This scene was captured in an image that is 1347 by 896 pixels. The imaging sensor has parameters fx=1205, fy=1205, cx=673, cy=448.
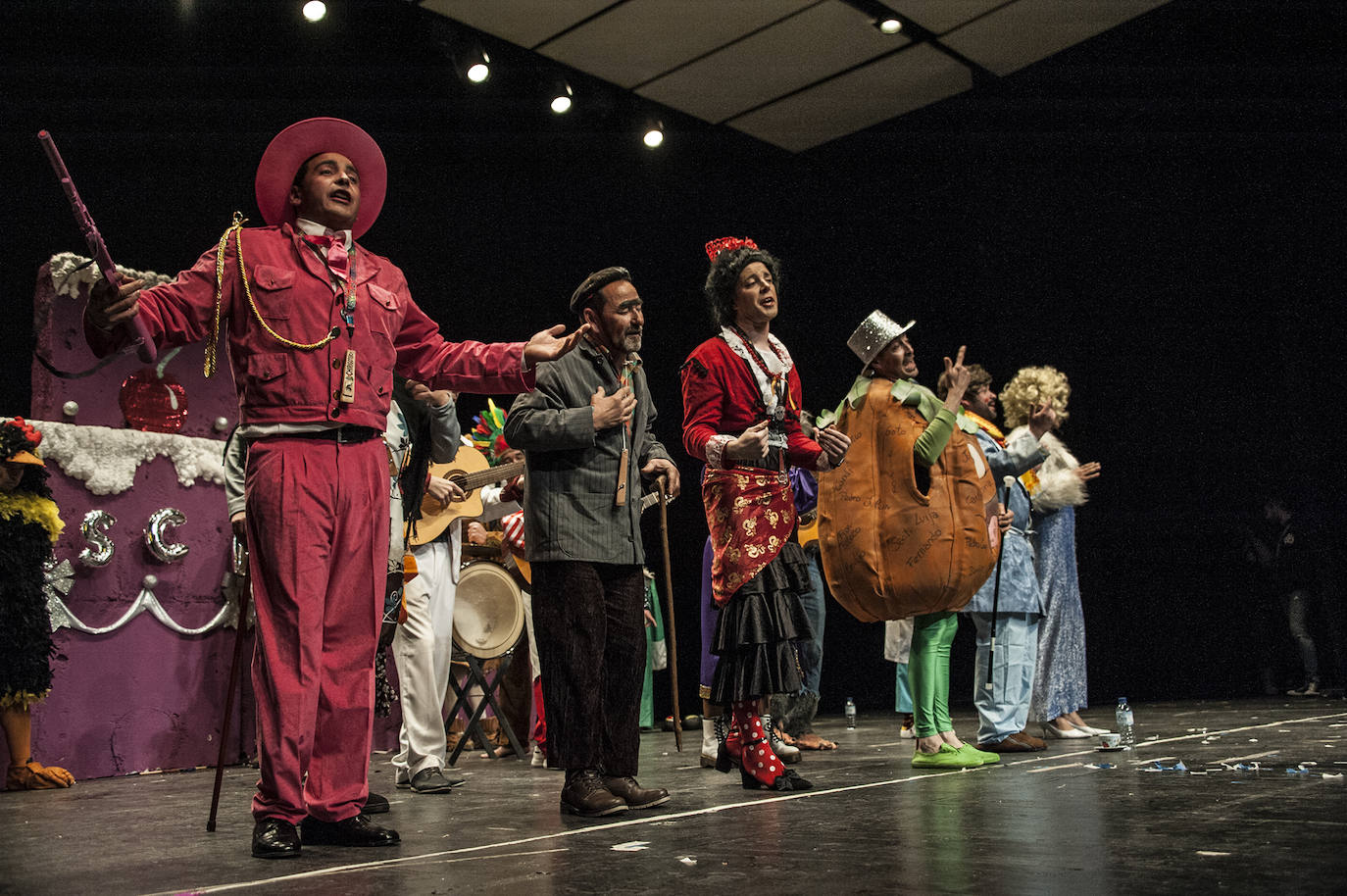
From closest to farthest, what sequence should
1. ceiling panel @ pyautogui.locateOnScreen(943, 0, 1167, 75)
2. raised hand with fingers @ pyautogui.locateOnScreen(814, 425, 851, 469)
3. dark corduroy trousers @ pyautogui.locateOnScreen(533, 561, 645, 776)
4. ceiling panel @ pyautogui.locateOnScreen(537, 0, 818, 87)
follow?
dark corduroy trousers @ pyautogui.locateOnScreen(533, 561, 645, 776), raised hand with fingers @ pyautogui.locateOnScreen(814, 425, 851, 469), ceiling panel @ pyautogui.locateOnScreen(537, 0, 818, 87), ceiling panel @ pyautogui.locateOnScreen(943, 0, 1167, 75)

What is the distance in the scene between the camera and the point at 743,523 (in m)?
3.82

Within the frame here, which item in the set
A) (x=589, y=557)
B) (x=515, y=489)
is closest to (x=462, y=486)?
(x=515, y=489)

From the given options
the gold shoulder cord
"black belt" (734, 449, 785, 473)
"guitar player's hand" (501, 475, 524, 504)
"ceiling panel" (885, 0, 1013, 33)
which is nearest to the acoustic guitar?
"guitar player's hand" (501, 475, 524, 504)

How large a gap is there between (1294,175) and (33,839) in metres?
8.97

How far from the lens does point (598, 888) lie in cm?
218

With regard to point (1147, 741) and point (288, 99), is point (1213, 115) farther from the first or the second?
point (288, 99)

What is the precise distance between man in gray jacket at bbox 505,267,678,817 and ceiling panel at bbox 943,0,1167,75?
4.74 metres

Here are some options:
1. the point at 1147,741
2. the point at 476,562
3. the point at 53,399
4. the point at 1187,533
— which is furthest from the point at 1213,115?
the point at 53,399

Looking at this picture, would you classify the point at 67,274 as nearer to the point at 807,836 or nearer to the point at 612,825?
the point at 612,825

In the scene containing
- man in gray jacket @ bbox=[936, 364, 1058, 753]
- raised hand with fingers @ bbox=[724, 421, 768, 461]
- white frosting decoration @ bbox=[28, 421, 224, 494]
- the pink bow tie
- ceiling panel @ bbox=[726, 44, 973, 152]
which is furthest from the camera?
ceiling panel @ bbox=[726, 44, 973, 152]

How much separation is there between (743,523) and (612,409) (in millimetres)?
692

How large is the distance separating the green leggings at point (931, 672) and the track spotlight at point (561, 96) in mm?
4356

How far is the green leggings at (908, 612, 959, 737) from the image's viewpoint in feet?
14.3

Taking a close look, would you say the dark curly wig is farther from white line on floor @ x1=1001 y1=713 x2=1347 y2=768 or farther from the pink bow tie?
white line on floor @ x1=1001 y1=713 x2=1347 y2=768
